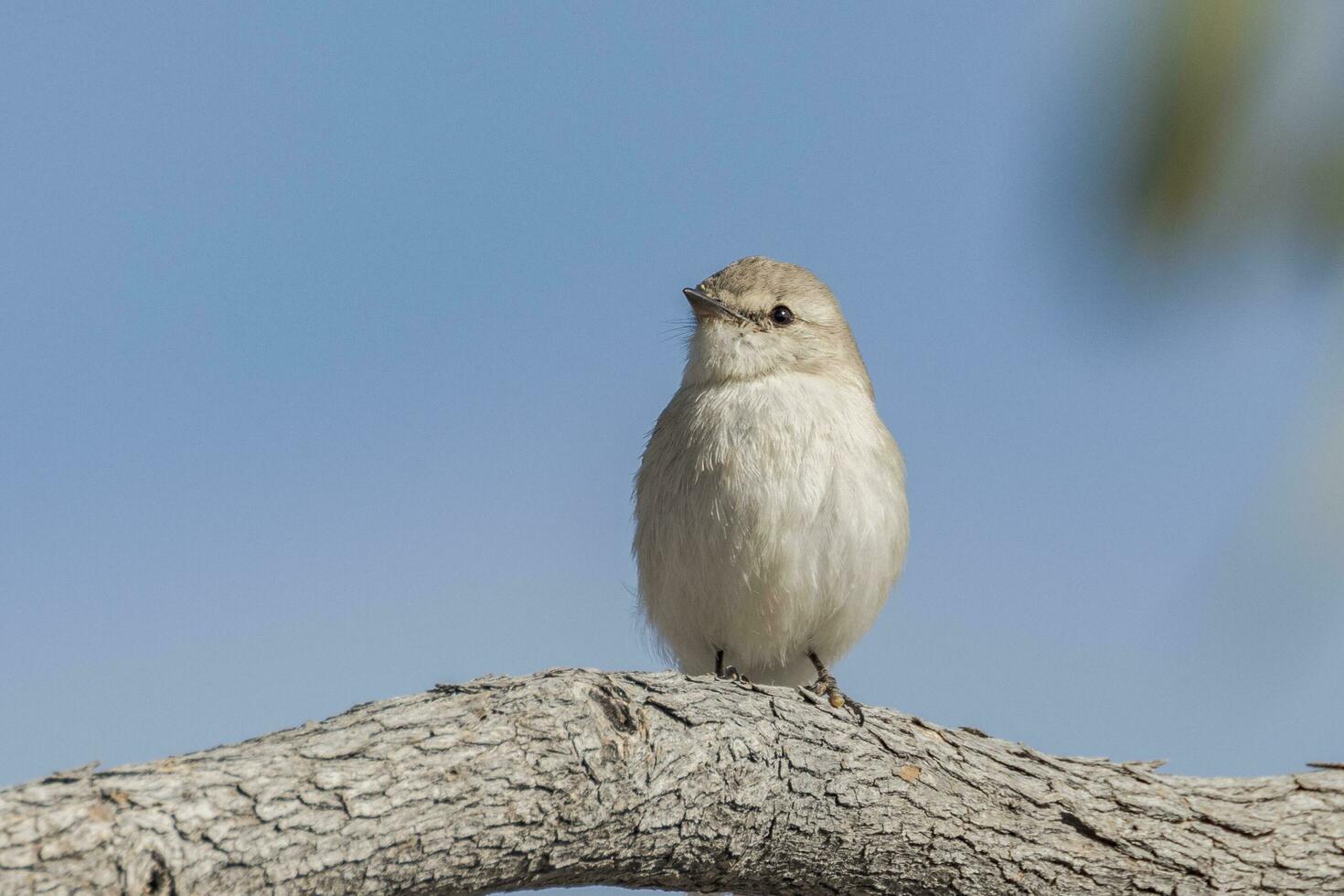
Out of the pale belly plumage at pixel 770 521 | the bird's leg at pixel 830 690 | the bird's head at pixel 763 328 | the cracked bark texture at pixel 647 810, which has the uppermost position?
the bird's head at pixel 763 328

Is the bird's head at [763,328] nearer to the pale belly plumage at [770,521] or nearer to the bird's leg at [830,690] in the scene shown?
the pale belly plumage at [770,521]

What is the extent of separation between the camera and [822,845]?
488 cm

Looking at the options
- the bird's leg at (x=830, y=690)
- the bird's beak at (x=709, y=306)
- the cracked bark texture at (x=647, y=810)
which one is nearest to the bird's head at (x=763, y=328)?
the bird's beak at (x=709, y=306)

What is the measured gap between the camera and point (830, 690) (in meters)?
6.15

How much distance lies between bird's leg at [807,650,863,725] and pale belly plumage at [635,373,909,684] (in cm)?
7

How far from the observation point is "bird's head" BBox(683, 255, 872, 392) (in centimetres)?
685

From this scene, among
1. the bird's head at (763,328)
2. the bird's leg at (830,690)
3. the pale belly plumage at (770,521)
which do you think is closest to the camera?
the bird's leg at (830,690)

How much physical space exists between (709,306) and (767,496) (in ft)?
4.21

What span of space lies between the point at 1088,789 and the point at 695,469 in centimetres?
223

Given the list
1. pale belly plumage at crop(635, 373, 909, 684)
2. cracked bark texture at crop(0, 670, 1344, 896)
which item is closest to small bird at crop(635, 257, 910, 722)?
pale belly plumage at crop(635, 373, 909, 684)

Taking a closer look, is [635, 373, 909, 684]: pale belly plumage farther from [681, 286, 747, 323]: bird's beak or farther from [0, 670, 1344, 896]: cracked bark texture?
[0, 670, 1344, 896]: cracked bark texture

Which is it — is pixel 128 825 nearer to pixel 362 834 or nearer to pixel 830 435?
pixel 362 834

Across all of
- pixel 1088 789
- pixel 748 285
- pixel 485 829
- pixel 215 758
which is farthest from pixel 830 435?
pixel 215 758

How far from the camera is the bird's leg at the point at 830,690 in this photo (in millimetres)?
5332
